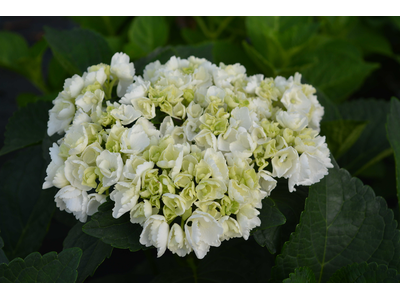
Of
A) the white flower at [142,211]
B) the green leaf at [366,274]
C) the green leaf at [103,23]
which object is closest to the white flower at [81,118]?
the white flower at [142,211]

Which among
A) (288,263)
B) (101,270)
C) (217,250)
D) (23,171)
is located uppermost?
(23,171)

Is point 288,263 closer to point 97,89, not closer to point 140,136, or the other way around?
point 140,136

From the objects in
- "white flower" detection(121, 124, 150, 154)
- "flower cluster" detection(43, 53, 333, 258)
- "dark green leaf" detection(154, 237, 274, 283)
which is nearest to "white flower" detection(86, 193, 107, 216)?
"flower cluster" detection(43, 53, 333, 258)

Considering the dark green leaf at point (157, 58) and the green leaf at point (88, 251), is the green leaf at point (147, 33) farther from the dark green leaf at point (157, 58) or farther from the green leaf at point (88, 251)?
the green leaf at point (88, 251)

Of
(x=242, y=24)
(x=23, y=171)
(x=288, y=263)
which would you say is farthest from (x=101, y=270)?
(x=242, y=24)

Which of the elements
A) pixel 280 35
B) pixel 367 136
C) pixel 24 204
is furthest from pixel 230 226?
pixel 280 35

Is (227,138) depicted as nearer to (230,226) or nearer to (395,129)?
(230,226)
